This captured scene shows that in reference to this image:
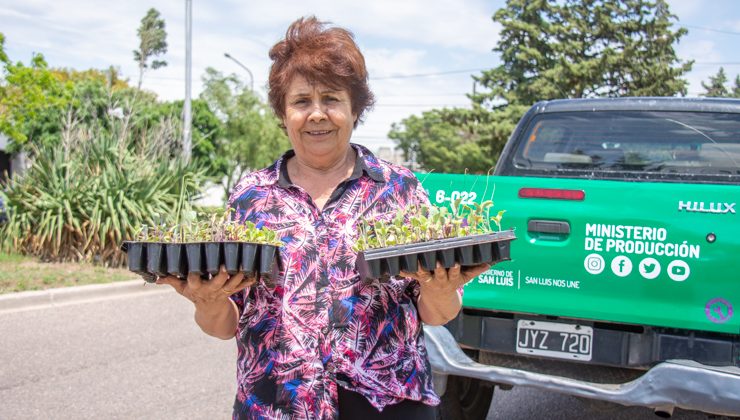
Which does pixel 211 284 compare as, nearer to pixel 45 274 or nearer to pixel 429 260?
pixel 429 260

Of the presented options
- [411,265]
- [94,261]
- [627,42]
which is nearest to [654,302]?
[411,265]

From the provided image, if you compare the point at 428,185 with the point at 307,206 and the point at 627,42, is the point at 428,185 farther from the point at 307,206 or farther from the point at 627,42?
the point at 627,42

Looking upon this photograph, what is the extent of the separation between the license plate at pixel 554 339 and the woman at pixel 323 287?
5.25 ft

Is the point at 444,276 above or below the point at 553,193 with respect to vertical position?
below

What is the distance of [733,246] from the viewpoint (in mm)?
3232

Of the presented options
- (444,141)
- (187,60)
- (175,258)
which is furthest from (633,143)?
(444,141)

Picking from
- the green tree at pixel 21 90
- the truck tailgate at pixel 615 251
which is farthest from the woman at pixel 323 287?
the green tree at pixel 21 90

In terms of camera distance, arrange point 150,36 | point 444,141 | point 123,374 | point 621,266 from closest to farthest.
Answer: point 621,266 < point 123,374 < point 444,141 < point 150,36

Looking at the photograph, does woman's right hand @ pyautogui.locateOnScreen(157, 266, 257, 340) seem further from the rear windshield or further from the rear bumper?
the rear windshield

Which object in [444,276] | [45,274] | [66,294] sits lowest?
[66,294]

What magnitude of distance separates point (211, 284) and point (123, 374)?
3.94 m

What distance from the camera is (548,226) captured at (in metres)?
3.55

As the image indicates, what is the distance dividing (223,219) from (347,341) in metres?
0.52

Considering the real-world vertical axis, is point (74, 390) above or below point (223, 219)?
below
